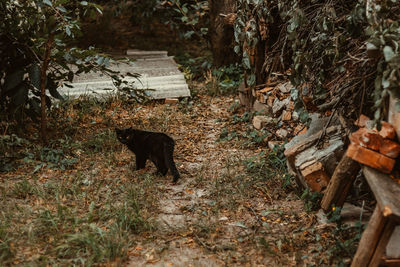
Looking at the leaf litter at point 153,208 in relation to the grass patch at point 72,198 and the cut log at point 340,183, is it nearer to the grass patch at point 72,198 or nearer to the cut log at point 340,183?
the grass patch at point 72,198

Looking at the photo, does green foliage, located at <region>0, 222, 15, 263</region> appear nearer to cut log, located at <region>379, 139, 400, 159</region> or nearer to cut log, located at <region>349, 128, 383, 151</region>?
cut log, located at <region>349, 128, 383, 151</region>

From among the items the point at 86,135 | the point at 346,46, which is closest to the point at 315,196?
the point at 346,46

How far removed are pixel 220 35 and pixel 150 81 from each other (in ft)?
4.66

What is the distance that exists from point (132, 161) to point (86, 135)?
909mm

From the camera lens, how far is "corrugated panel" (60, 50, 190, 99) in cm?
656

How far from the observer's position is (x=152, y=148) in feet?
14.7

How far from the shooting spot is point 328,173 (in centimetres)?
375

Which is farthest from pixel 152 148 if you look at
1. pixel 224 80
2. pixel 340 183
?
pixel 224 80

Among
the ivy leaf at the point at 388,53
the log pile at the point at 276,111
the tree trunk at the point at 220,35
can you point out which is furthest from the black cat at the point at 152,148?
the tree trunk at the point at 220,35

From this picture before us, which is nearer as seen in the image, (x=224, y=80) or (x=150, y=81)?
(x=150, y=81)

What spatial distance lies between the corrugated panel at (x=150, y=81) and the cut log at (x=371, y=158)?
357 centimetres

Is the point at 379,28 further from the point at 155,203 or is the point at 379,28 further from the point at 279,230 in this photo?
the point at 155,203

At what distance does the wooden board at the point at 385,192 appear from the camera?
2.50m

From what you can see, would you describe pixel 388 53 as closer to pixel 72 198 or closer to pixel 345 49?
pixel 345 49
